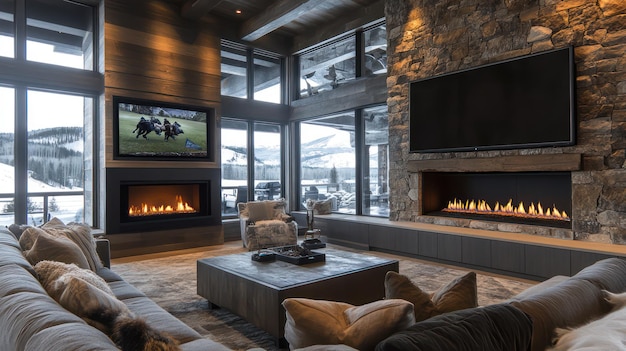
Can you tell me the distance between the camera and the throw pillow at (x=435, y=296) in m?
1.44

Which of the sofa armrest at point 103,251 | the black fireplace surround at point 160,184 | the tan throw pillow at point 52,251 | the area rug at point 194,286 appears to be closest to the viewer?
the tan throw pillow at point 52,251

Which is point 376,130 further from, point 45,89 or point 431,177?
point 45,89

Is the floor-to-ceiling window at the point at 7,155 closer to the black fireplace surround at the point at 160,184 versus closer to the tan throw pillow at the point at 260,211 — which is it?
the black fireplace surround at the point at 160,184

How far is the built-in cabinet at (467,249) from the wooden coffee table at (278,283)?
5.77ft

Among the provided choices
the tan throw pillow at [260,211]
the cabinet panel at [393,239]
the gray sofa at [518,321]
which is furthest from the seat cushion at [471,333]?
the tan throw pillow at [260,211]

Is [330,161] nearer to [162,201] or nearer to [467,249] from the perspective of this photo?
[162,201]

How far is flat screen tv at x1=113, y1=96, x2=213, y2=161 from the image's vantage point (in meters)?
5.93

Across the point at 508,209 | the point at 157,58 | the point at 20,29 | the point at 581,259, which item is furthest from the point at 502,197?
the point at 20,29

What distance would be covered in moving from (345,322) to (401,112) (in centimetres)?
512

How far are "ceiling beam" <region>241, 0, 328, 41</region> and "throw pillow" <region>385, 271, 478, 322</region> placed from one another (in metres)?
5.18

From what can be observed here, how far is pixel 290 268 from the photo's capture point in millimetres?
3303

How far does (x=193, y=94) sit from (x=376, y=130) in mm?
3197

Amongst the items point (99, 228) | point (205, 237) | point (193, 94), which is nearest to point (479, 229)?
point (205, 237)

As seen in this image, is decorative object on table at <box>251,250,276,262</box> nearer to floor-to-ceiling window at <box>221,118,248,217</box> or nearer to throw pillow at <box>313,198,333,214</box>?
throw pillow at <box>313,198,333,214</box>
